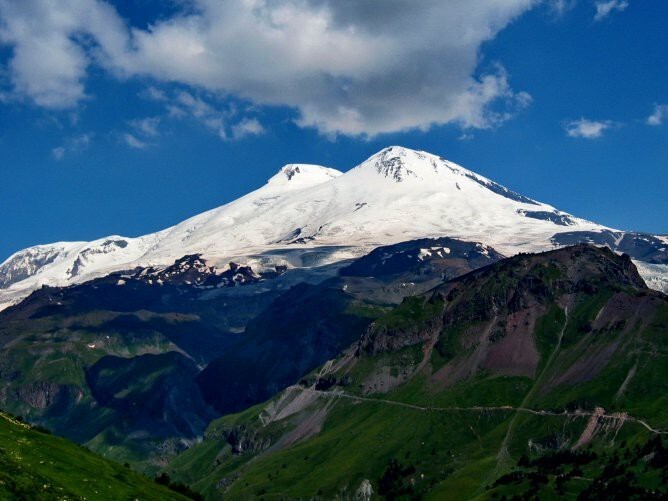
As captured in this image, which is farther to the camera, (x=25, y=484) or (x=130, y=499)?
(x=130, y=499)

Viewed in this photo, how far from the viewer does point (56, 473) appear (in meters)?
131

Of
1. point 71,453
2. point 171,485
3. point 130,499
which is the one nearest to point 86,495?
point 130,499

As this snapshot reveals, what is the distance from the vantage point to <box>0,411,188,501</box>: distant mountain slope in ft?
378

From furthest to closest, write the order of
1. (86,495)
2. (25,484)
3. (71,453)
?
(71,453) < (86,495) < (25,484)

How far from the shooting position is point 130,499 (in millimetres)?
134000

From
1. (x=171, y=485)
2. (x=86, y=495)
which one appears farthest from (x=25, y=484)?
(x=171, y=485)

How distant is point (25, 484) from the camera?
114 metres

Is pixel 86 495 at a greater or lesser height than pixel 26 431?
lesser

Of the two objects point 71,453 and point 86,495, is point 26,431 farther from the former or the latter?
point 86,495

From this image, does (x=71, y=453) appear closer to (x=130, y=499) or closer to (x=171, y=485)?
(x=130, y=499)

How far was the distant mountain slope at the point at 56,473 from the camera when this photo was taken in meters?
115

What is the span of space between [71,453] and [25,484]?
36.2 m

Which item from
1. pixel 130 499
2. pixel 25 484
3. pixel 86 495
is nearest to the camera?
pixel 25 484

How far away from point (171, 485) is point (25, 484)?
74313 millimetres
